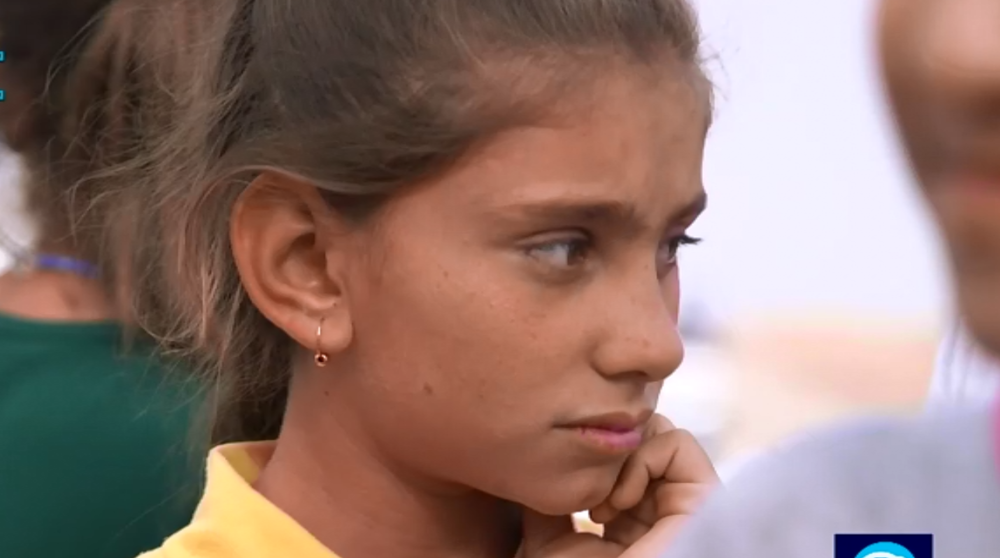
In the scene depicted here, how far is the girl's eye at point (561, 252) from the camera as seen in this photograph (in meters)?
0.53

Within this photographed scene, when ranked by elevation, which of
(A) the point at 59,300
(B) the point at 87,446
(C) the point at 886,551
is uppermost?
(A) the point at 59,300

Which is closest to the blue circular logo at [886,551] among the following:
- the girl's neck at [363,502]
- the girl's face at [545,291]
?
the girl's face at [545,291]

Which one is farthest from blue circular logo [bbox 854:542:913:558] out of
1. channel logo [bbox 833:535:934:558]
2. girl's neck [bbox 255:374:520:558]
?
girl's neck [bbox 255:374:520:558]

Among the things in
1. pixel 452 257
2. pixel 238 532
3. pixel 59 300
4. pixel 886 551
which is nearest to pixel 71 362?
pixel 59 300

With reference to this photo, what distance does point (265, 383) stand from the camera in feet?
2.31

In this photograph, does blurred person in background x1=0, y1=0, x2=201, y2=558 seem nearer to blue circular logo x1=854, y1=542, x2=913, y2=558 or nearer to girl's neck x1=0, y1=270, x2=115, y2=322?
girl's neck x1=0, y1=270, x2=115, y2=322

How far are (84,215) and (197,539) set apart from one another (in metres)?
0.35

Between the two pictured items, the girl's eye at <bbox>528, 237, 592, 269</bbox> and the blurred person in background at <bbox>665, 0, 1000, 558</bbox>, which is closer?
the blurred person in background at <bbox>665, 0, 1000, 558</bbox>

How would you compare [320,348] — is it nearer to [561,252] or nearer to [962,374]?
[561,252]

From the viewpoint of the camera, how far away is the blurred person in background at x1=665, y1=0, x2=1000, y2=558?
0.52 feet

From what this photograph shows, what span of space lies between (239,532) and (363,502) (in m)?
0.06

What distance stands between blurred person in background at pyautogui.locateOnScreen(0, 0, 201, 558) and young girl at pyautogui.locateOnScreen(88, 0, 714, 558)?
229 millimetres

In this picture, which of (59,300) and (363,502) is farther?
(59,300)

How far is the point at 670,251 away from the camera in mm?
576
